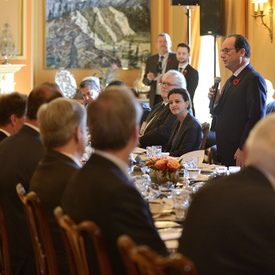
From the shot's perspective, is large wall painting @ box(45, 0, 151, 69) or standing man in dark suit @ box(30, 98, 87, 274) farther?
large wall painting @ box(45, 0, 151, 69)

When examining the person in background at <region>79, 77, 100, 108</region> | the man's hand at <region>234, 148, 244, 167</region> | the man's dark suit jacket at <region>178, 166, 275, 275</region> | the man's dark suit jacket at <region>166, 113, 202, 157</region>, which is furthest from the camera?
the person in background at <region>79, 77, 100, 108</region>

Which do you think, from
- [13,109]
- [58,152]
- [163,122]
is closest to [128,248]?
[58,152]

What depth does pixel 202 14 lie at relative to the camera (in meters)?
10.0

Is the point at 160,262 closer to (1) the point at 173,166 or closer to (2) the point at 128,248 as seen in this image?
(2) the point at 128,248

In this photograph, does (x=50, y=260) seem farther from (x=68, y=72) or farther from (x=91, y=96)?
(x=68, y=72)

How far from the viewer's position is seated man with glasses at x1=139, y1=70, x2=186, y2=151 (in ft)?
21.7

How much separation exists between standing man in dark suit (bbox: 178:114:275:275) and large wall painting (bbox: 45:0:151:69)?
11.5 metres

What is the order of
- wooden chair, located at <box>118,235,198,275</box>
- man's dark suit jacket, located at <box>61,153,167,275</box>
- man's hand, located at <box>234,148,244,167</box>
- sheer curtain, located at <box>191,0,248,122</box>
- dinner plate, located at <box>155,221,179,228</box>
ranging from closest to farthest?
1. wooden chair, located at <box>118,235,198,275</box>
2. man's dark suit jacket, located at <box>61,153,167,275</box>
3. dinner plate, located at <box>155,221,179,228</box>
4. man's hand, located at <box>234,148,244,167</box>
5. sheer curtain, located at <box>191,0,248,122</box>

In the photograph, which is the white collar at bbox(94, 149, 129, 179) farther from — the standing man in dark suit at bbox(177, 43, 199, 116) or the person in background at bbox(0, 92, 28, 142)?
the standing man in dark suit at bbox(177, 43, 199, 116)

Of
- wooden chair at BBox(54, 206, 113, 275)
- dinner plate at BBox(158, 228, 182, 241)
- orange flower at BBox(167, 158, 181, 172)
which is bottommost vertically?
dinner plate at BBox(158, 228, 182, 241)

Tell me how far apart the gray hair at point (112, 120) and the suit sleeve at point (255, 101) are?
10.9 ft

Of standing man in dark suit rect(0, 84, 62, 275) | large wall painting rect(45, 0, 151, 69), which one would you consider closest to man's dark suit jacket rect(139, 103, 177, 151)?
standing man in dark suit rect(0, 84, 62, 275)

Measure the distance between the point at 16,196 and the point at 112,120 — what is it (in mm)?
1265

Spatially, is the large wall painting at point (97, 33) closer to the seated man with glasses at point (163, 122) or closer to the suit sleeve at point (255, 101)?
the seated man with glasses at point (163, 122)
